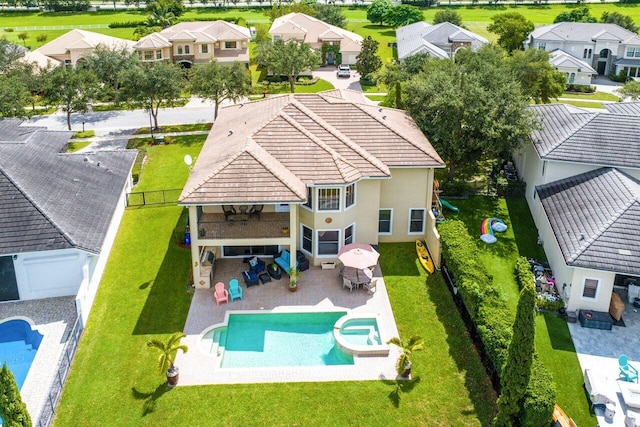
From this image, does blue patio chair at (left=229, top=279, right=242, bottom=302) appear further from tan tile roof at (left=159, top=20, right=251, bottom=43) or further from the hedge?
tan tile roof at (left=159, top=20, right=251, bottom=43)

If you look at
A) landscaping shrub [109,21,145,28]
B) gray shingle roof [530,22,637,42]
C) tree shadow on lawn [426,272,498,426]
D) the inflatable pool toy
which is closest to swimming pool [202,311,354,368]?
tree shadow on lawn [426,272,498,426]

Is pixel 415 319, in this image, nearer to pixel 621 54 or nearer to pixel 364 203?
pixel 364 203

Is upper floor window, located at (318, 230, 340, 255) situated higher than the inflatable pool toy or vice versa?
upper floor window, located at (318, 230, 340, 255)

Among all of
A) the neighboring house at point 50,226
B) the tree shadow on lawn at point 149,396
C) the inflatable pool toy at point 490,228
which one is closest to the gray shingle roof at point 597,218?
the inflatable pool toy at point 490,228

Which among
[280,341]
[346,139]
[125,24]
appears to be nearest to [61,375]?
[280,341]

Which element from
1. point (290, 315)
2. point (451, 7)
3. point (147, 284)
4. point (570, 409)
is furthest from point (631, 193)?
point (451, 7)

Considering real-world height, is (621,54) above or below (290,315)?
above
